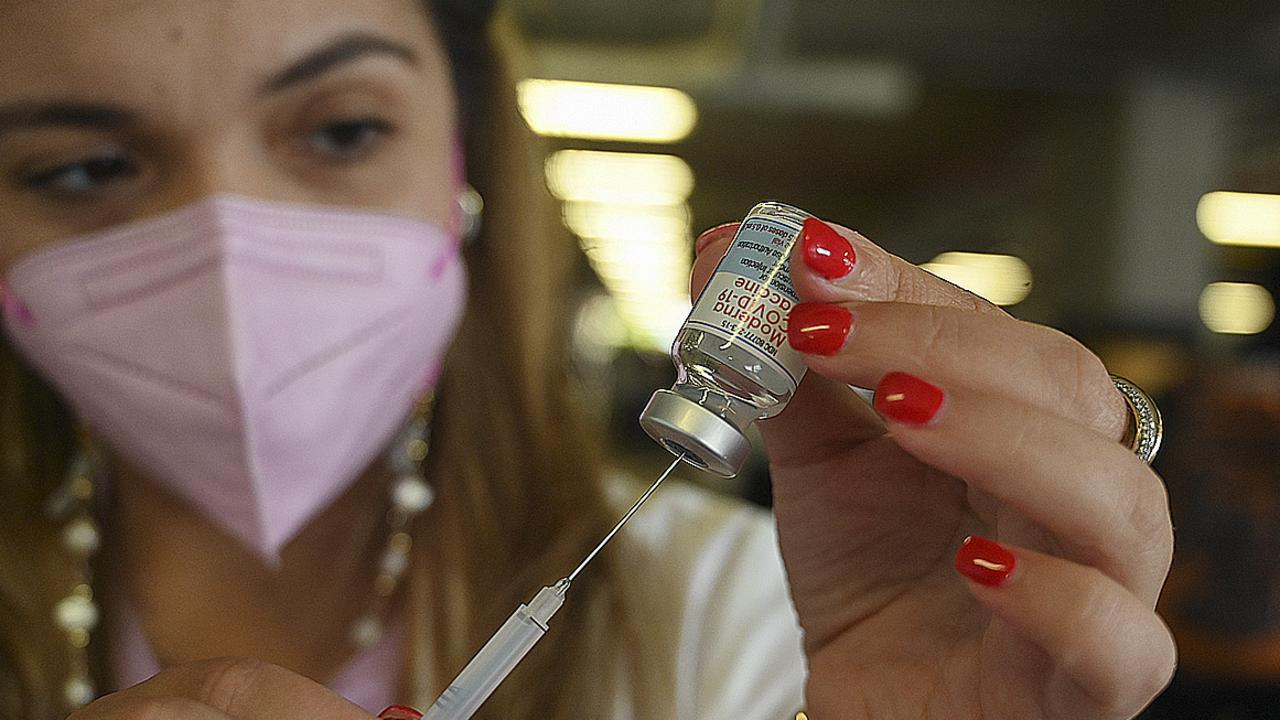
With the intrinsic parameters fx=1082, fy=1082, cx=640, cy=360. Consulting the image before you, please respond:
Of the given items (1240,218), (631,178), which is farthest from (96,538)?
(1240,218)

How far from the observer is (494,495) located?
1.22 meters

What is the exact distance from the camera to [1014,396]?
22.0 inches

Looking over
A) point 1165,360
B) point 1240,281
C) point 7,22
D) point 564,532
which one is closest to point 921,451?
point 564,532

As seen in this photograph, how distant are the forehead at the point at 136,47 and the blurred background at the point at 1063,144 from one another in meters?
2.38

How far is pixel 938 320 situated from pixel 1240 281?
6169 millimetres

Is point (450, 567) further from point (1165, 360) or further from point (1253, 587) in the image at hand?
point (1165, 360)

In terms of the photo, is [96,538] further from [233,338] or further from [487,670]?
[487,670]

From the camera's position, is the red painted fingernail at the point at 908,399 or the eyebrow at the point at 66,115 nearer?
the red painted fingernail at the point at 908,399

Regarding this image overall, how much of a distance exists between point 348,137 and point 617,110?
4.41 metres

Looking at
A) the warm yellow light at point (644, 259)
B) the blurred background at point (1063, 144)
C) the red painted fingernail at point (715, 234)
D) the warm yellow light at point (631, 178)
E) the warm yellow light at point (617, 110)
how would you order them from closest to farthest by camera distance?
the red painted fingernail at point (715, 234)
the blurred background at point (1063, 144)
the warm yellow light at point (617, 110)
the warm yellow light at point (631, 178)
the warm yellow light at point (644, 259)

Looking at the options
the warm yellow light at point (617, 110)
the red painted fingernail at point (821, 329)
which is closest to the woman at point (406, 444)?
the red painted fingernail at point (821, 329)

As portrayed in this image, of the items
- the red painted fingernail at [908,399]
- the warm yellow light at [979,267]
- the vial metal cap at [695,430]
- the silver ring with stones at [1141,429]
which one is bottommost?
the warm yellow light at [979,267]

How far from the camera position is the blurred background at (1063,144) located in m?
3.45

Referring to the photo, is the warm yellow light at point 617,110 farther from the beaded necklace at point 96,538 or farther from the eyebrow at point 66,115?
the eyebrow at point 66,115
